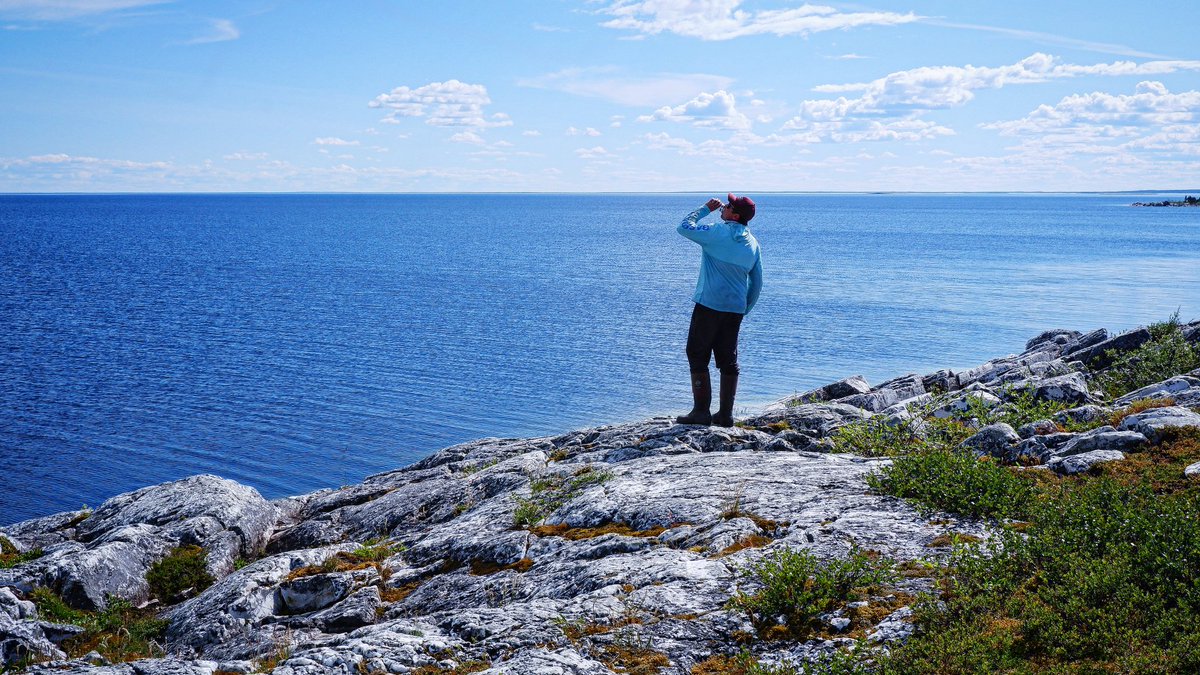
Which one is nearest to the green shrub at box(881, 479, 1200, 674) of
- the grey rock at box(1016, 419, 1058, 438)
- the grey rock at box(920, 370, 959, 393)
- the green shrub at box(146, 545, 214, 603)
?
the grey rock at box(1016, 419, 1058, 438)

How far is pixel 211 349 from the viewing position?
47594mm

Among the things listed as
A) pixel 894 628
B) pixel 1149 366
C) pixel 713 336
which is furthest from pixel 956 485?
pixel 1149 366

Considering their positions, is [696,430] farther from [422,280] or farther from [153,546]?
[422,280]

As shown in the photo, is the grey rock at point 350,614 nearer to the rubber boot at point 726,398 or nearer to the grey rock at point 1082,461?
the rubber boot at point 726,398

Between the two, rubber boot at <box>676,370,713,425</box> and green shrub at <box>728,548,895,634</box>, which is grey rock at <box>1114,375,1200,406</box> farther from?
green shrub at <box>728,548,895,634</box>

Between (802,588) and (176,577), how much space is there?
9046 mm

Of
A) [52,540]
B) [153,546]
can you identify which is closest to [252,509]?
[153,546]

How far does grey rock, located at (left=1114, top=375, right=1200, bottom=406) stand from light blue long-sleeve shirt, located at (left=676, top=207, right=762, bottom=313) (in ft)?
19.7

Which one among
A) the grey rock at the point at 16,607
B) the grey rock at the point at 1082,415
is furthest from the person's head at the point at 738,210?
the grey rock at the point at 16,607

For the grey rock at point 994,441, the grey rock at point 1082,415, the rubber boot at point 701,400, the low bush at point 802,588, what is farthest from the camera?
the rubber boot at point 701,400

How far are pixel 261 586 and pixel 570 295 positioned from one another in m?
61.0

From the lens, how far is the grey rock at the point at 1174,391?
12.1m

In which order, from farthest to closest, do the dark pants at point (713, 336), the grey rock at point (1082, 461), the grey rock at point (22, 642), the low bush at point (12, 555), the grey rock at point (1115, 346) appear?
the grey rock at point (1115, 346) < the dark pants at point (713, 336) < the low bush at point (12, 555) < the grey rock at point (1082, 461) < the grey rock at point (22, 642)

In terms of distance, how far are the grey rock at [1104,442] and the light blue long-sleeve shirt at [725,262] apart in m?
4.73
